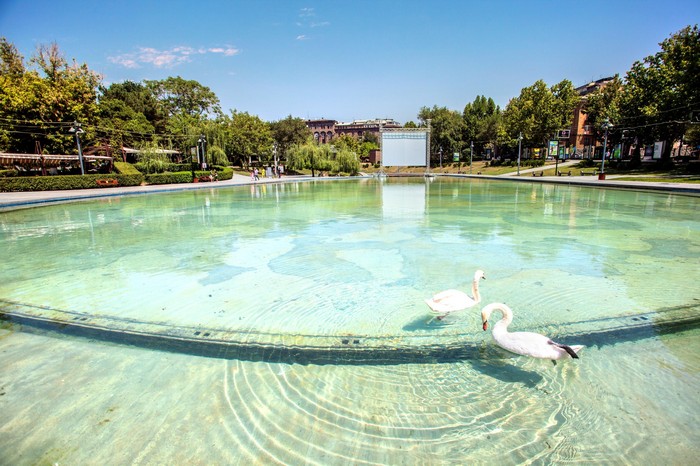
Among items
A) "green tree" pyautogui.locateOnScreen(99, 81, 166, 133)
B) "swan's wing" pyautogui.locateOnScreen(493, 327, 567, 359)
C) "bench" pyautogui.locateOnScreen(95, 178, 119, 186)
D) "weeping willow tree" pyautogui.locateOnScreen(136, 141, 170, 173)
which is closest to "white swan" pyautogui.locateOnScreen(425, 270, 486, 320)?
"swan's wing" pyautogui.locateOnScreen(493, 327, 567, 359)

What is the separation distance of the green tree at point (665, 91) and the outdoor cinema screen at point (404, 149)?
23.6m

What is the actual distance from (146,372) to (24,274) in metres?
4.96

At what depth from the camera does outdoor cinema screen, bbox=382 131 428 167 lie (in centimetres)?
5212

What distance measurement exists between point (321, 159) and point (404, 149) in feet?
48.0

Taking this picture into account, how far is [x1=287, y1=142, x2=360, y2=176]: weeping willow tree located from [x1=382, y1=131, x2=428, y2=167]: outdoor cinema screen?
6367 mm

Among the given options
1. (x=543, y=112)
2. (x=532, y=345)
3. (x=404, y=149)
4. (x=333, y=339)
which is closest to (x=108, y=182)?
(x=333, y=339)

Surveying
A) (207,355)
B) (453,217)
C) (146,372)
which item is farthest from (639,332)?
(453,217)

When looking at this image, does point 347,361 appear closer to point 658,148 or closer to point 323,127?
point 658,148

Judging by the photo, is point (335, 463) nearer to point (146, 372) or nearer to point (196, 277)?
point (146, 372)

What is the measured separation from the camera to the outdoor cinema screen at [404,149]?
52125 millimetres

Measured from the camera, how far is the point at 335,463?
7.57 feet

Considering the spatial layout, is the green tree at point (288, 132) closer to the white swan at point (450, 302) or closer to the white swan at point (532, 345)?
the white swan at point (450, 302)

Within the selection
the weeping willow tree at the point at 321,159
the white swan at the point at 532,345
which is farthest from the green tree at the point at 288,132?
the white swan at the point at 532,345

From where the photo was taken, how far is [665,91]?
1271 inches
